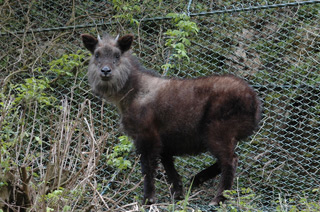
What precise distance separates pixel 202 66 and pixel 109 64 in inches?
74.1

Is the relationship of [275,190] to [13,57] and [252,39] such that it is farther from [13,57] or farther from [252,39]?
[13,57]

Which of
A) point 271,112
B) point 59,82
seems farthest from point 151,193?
point 59,82

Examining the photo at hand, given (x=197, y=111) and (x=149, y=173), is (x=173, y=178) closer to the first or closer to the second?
(x=149, y=173)

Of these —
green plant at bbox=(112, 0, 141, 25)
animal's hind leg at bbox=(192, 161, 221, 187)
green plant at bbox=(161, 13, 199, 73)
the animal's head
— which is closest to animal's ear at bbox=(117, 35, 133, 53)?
the animal's head

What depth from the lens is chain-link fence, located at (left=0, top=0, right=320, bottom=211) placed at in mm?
7371

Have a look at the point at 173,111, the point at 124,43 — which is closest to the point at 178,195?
the point at 173,111

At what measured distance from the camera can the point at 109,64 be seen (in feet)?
21.5

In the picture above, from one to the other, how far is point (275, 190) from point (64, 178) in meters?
3.35

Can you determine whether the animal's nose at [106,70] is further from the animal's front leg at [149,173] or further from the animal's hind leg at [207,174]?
the animal's hind leg at [207,174]

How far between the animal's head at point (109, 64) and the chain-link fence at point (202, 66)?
0.36m

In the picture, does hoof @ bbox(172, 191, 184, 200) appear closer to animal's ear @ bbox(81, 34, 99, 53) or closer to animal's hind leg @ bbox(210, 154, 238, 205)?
animal's hind leg @ bbox(210, 154, 238, 205)

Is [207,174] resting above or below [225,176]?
below

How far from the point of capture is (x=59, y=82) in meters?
8.69

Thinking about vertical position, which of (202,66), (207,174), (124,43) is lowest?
(207,174)
